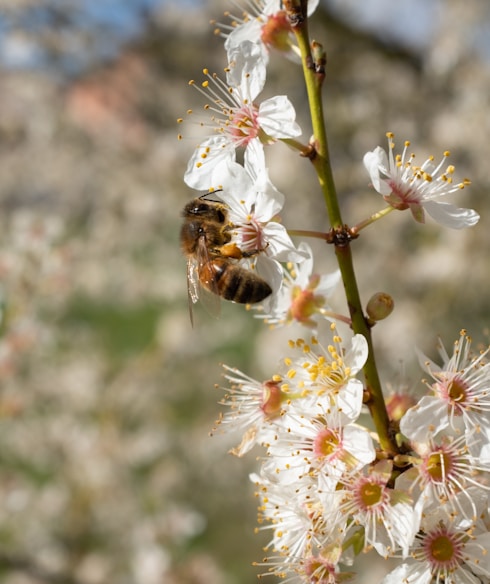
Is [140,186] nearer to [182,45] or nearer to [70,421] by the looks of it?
[182,45]

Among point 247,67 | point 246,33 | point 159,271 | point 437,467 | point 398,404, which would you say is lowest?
point 437,467

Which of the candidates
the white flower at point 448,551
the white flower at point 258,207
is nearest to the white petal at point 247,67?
the white flower at point 258,207

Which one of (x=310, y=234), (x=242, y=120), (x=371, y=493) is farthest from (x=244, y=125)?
(x=371, y=493)

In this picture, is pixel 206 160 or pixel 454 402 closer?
pixel 454 402

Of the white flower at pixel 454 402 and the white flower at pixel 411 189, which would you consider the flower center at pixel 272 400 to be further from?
the white flower at pixel 411 189

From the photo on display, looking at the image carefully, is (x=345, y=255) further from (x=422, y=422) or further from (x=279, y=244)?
(x=422, y=422)

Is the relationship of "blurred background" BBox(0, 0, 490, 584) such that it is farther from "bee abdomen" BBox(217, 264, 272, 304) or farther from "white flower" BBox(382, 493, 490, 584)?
"white flower" BBox(382, 493, 490, 584)

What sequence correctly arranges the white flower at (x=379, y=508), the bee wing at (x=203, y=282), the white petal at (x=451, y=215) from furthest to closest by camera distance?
the bee wing at (x=203, y=282), the white petal at (x=451, y=215), the white flower at (x=379, y=508)
